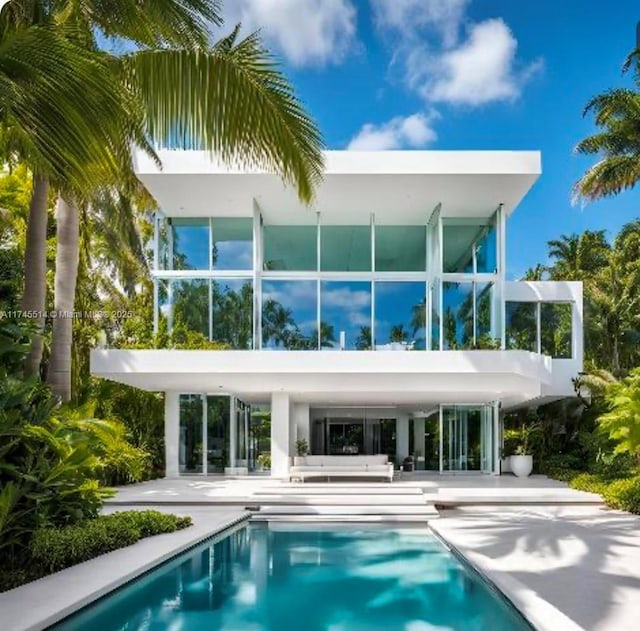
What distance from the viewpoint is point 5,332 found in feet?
27.9

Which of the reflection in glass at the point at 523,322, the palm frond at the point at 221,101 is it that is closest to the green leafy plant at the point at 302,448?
the reflection in glass at the point at 523,322

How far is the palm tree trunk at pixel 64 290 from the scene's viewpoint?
12266 millimetres

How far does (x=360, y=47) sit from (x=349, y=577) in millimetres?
15451

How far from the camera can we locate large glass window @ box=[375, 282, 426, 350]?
22141 mm

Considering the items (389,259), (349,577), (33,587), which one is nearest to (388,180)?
(389,259)

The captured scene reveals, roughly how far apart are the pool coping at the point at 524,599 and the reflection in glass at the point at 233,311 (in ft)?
42.5

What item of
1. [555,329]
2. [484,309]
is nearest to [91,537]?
[484,309]

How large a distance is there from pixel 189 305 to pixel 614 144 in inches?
491

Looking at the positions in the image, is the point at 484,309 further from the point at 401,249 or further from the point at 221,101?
the point at 221,101

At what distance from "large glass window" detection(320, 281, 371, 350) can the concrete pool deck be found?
25.3 feet

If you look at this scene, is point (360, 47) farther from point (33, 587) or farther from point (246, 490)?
point (33, 587)

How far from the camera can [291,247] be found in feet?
75.0

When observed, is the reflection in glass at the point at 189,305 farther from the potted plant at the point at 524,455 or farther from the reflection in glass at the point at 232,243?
the potted plant at the point at 524,455

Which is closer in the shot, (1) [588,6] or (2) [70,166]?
(2) [70,166]
